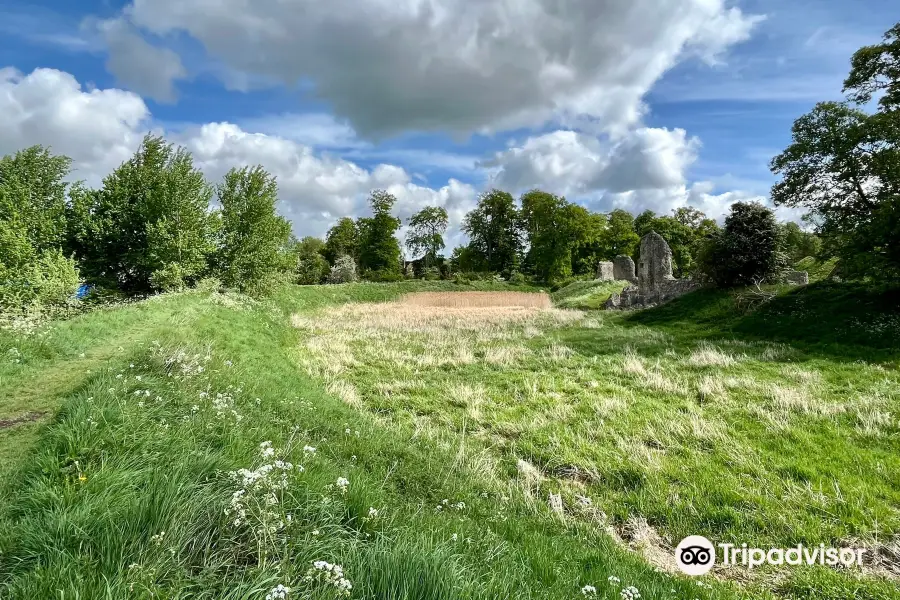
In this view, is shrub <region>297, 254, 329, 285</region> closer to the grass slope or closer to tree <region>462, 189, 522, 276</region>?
tree <region>462, 189, 522, 276</region>

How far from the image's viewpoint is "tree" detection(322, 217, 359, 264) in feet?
255

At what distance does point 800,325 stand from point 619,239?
49093 millimetres

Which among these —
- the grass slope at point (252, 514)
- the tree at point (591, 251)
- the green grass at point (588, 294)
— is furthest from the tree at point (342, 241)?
the grass slope at point (252, 514)

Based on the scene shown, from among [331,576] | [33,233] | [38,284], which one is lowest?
[331,576]

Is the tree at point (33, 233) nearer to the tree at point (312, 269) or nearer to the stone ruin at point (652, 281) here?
the stone ruin at point (652, 281)

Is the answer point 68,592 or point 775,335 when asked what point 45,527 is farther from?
point 775,335

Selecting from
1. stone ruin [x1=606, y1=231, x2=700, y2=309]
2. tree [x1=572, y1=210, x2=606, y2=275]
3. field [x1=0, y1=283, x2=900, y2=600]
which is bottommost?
field [x1=0, y1=283, x2=900, y2=600]

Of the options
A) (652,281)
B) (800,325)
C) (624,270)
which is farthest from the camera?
(624,270)

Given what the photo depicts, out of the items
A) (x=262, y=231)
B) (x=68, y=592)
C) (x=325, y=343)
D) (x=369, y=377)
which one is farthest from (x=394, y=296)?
(x=68, y=592)

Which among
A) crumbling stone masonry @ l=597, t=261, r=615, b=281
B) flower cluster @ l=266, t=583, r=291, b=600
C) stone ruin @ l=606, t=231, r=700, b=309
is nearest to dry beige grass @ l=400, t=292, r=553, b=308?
crumbling stone masonry @ l=597, t=261, r=615, b=281

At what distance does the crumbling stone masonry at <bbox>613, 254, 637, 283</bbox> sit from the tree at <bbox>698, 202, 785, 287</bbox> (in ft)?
67.3

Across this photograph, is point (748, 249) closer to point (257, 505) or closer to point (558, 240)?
point (257, 505)

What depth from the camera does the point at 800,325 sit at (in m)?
17.3

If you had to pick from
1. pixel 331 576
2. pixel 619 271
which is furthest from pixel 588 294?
pixel 331 576
